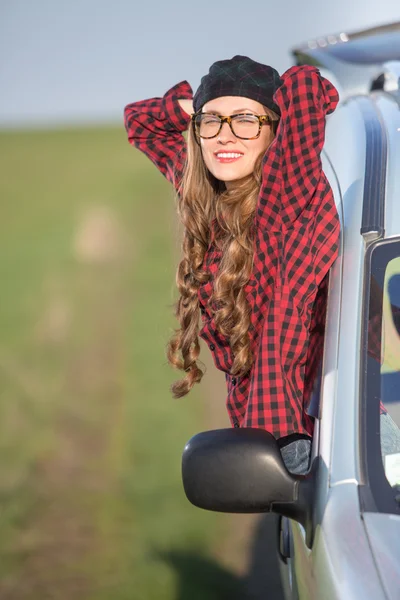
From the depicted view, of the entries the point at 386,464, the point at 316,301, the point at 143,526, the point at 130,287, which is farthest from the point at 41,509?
the point at 130,287

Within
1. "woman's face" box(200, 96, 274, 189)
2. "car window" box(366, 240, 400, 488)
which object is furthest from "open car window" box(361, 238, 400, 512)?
"woman's face" box(200, 96, 274, 189)

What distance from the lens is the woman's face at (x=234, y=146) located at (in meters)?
2.66

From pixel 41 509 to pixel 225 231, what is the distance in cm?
313

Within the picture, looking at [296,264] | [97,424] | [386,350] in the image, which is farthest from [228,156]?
[97,424]

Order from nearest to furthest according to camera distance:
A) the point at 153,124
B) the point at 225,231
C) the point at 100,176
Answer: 1. the point at 225,231
2. the point at 153,124
3. the point at 100,176

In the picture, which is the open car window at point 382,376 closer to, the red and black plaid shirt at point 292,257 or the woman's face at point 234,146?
the red and black plaid shirt at point 292,257

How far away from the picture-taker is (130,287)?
11.7m

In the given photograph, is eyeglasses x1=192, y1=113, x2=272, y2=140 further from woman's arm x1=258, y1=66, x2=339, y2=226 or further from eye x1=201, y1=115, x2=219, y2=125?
woman's arm x1=258, y1=66, x2=339, y2=226

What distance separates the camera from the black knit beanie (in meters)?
2.68

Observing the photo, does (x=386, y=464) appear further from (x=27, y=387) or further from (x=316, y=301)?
(x=27, y=387)

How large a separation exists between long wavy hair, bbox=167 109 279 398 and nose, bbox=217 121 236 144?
10 centimetres

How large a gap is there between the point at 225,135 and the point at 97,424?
4598 mm

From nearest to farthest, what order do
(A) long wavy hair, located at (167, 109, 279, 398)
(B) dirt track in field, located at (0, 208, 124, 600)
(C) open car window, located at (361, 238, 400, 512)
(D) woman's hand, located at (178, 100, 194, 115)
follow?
1. (C) open car window, located at (361, 238, 400, 512)
2. (A) long wavy hair, located at (167, 109, 279, 398)
3. (D) woman's hand, located at (178, 100, 194, 115)
4. (B) dirt track in field, located at (0, 208, 124, 600)

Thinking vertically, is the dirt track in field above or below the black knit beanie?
below
